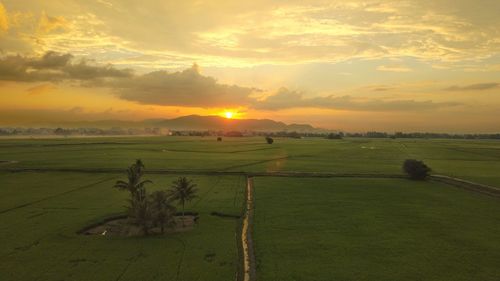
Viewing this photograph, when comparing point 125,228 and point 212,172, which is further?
point 212,172

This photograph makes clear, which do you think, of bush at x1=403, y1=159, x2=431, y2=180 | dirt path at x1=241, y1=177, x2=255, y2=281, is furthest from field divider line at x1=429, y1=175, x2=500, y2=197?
dirt path at x1=241, y1=177, x2=255, y2=281

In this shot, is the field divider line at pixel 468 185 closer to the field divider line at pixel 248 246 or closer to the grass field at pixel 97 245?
the field divider line at pixel 248 246

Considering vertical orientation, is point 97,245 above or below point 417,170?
below

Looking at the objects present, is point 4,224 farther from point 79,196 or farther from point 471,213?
point 471,213

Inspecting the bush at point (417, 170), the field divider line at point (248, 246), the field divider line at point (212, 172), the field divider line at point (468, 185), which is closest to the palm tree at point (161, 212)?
the field divider line at point (248, 246)

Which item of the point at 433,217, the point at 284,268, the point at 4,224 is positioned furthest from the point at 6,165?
the point at 433,217

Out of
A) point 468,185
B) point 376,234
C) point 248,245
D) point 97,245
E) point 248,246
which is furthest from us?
point 468,185

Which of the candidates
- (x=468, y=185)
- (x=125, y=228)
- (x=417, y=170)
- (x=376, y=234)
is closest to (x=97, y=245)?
(x=125, y=228)

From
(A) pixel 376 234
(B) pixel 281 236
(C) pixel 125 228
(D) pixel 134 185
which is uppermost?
(D) pixel 134 185

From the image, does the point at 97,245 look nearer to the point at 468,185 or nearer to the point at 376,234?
the point at 376,234
